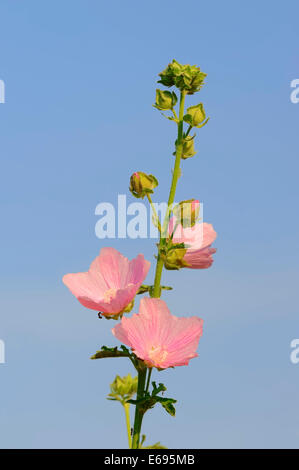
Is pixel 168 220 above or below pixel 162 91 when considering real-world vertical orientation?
below

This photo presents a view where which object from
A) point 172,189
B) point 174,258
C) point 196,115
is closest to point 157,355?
point 174,258

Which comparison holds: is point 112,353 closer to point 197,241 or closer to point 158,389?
point 158,389

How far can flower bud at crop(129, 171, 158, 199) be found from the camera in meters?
4.06

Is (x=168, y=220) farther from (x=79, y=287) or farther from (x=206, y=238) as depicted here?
(x=79, y=287)

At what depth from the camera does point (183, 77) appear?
412cm

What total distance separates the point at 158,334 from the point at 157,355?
0.40ft

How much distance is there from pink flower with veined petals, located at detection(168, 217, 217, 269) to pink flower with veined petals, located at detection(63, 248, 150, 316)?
33 cm

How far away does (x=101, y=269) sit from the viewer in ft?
12.8

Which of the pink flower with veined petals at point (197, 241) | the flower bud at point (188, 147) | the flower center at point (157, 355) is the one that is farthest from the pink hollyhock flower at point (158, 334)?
the flower bud at point (188, 147)

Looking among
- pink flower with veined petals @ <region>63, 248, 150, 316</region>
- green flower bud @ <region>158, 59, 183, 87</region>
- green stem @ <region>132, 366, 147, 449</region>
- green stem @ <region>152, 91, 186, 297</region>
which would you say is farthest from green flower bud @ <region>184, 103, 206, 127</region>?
green stem @ <region>132, 366, 147, 449</region>

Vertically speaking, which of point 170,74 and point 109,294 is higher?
point 170,74

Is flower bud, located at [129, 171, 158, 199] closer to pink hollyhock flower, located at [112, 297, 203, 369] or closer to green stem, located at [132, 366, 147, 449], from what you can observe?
pink hollyhock flower, located at [112, 297, 203, 369]
